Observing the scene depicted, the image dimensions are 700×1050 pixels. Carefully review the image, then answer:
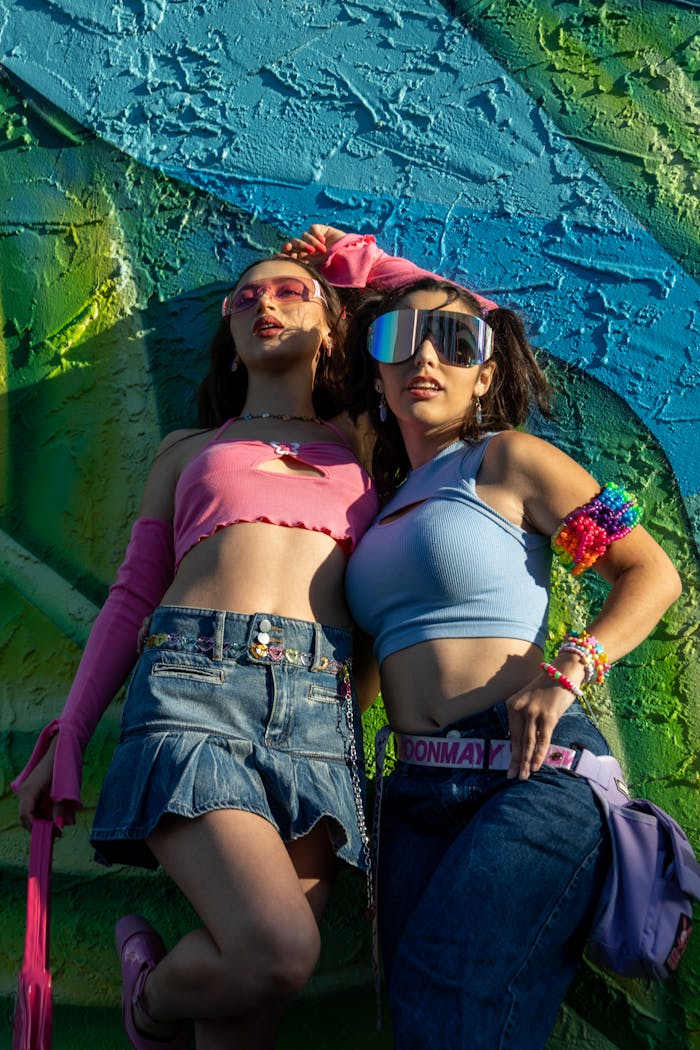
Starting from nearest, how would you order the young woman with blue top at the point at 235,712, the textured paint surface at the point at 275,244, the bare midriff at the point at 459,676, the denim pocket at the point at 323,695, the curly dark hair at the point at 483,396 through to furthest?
1. the young woman with blue top at the point at 235,712
2. the bare midriff at the point at 459,676
3. the denim pocket at the point at 323,695
4. the curly dark hair at the point at 483,396
5. the textured paint surface at the point at 275,244

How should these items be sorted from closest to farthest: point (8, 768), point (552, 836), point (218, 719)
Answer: point (552, 836) < point (218, 719) < point (8, 768)

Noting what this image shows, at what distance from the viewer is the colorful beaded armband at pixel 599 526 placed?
2.29m

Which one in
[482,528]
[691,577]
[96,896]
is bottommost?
[96,896]

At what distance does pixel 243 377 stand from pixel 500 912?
1.66 meters

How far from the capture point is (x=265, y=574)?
243 cm

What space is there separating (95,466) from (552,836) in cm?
173

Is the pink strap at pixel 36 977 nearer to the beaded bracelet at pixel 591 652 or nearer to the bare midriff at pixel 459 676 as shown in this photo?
the bare midriff at pixel 459 676

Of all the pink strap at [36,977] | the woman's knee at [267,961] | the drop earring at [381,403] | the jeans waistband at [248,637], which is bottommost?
the pink strap at [36,977]

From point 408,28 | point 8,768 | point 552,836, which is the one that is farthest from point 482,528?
point 408,28

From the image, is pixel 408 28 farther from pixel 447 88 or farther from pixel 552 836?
pixel 552 836

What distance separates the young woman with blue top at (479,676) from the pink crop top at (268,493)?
11 cm

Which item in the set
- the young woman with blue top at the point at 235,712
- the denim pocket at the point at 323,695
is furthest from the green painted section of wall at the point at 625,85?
the denim pocket at the point at 323,695

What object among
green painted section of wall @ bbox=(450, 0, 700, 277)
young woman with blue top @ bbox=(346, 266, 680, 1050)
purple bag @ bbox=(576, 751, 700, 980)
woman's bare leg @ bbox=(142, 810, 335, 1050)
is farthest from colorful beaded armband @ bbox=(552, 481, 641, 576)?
green painted section of wall @ bbox=(450, 0, 700, 277)

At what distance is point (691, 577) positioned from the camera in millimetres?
2807
